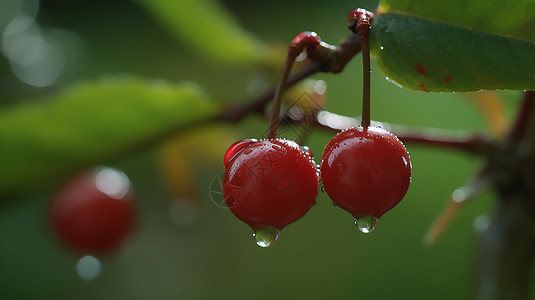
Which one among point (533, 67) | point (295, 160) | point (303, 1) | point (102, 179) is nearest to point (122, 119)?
point (102, 179)

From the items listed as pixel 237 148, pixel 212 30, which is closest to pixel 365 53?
pixel 237 148

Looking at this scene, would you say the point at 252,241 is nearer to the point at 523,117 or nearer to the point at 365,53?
the point at 523,117

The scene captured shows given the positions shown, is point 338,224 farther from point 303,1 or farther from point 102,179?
point 303,1

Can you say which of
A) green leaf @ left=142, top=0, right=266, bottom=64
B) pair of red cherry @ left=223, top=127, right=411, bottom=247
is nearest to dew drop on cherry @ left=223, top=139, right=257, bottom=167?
pair of red cherry @ left=223, top=127, right=411, bottom=247

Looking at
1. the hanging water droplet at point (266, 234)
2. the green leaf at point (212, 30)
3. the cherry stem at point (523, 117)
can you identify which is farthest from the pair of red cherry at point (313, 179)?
the green leaf at point (212, 30)

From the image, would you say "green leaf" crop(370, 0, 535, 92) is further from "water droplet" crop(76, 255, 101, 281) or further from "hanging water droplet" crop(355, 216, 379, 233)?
"water droplet" crop(76, 255, 101, 281)

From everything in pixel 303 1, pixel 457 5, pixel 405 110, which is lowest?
pixel 457 5
